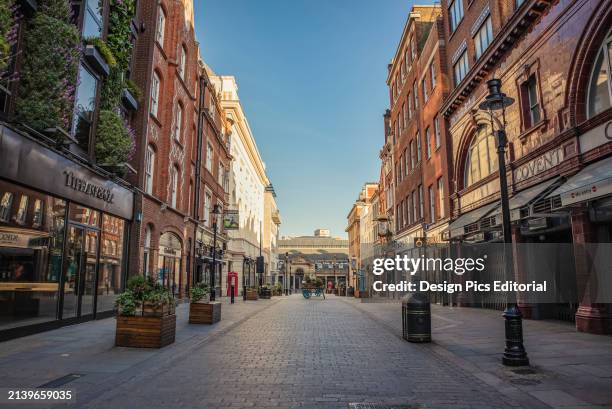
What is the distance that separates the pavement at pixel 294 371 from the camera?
18.1 ft

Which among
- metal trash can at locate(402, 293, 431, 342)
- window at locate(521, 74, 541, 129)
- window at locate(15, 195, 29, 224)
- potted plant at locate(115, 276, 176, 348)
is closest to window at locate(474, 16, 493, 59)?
window at locate(521, 74, 541, 129)

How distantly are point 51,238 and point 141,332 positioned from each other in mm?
4810

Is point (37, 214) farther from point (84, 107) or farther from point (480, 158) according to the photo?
point (480, 158)

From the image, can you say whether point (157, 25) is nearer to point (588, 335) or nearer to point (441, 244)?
point (441, 244)

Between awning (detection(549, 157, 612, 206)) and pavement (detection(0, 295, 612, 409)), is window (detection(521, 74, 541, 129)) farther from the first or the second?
pavement (detection(0, 295, 612, 409))

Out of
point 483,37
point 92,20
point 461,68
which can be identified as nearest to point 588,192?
point 483,37

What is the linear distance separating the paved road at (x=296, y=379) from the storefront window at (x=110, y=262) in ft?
22.7

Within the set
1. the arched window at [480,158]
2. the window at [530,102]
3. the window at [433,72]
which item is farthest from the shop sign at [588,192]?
the window at [433,72]

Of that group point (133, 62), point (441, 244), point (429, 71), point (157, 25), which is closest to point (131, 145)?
point (133, 62)

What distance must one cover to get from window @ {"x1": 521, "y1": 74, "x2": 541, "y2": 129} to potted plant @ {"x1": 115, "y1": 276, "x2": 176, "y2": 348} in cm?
1359

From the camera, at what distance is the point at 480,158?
68.2 ft

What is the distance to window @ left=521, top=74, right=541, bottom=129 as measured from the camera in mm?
15656

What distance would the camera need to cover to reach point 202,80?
98.2 feet

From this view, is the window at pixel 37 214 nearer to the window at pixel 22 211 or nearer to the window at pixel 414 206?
the window at pixel 22 211
